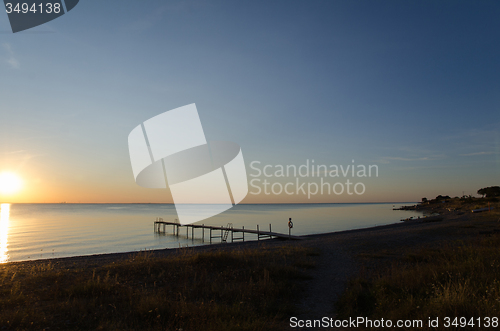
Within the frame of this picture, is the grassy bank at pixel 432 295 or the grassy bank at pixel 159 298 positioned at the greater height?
the grassy bank at pixel 432 295

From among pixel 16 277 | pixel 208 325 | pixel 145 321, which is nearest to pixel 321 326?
pixel 208 325

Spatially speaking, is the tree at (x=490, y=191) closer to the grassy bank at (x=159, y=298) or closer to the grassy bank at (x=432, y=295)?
the grassy bank at (x=432, y=295)

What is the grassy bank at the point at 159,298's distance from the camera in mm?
5652

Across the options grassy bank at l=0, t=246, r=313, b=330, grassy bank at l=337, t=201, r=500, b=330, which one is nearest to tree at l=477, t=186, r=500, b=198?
grassy bank at l=337, t=201, r=500, b=330

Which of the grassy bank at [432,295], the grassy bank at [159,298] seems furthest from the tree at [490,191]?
the grassy bank at [159,298]

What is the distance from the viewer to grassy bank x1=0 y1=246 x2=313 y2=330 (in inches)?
223

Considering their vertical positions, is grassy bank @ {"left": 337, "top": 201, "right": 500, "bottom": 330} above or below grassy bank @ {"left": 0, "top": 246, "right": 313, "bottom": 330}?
above

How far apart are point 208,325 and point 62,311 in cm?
365

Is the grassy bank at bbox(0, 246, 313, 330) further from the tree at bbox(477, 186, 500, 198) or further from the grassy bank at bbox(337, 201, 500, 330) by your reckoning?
the tree at bbox(477, 186, 500, 198)

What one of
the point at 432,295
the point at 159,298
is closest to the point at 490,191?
the point at 432,295

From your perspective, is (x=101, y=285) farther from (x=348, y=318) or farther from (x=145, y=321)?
(x=348, y=318)

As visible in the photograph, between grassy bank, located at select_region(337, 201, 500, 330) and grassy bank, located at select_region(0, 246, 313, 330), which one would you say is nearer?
grassy bank, located at select_region(337, 201, 500, 330)

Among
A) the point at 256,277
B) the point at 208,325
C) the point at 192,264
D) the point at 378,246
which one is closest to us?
the point at 208,325

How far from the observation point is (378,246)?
16.5m
